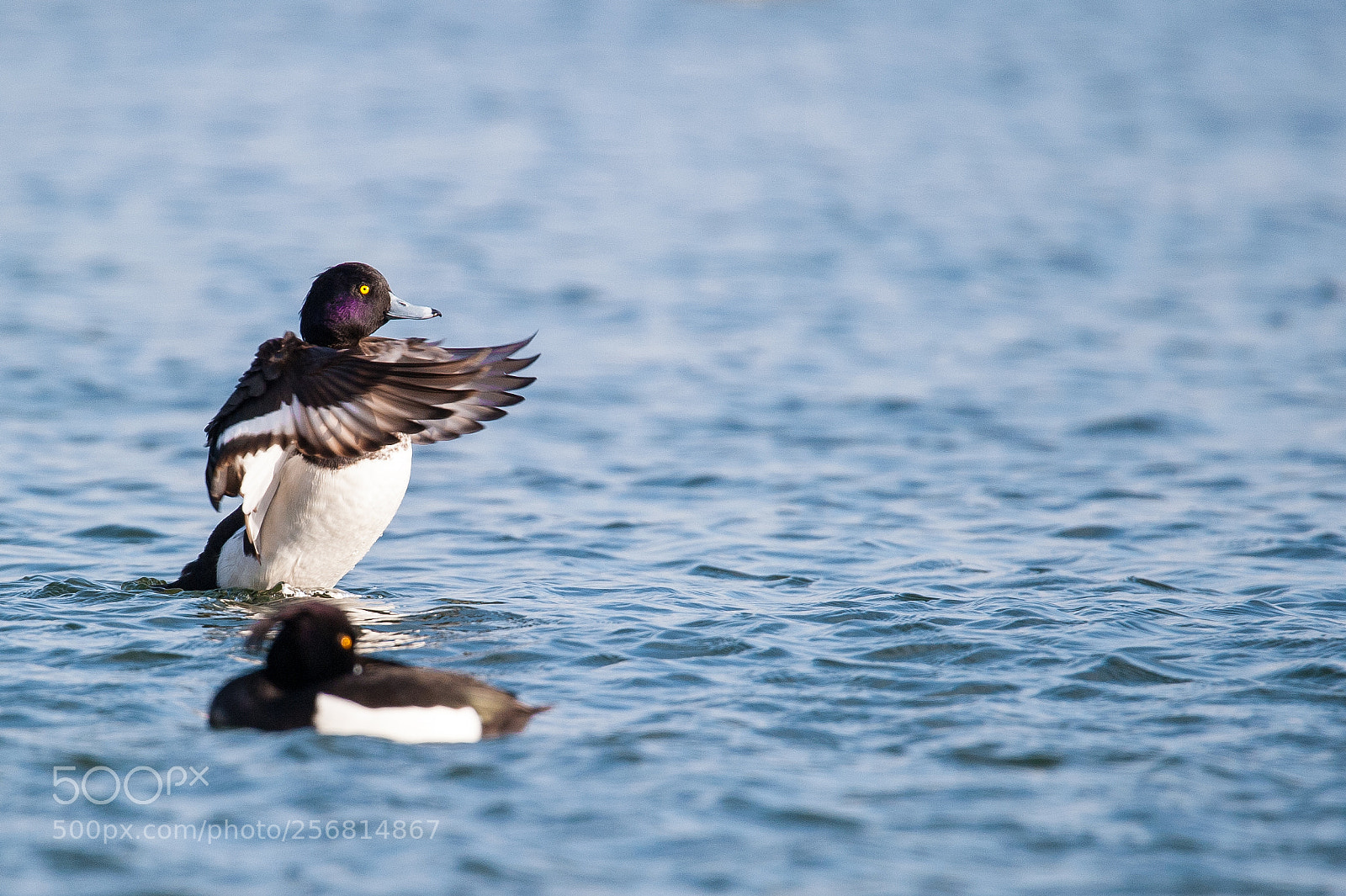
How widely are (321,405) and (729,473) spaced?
400 cm

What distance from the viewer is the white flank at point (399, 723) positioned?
545 cm

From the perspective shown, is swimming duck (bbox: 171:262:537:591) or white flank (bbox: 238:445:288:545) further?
white flank (bbox: 238:445:288:545)

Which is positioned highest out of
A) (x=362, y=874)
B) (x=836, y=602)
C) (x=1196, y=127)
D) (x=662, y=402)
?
(x=1196, y=127)

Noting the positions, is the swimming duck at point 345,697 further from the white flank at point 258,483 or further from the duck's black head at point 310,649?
the white flank at point 258,483

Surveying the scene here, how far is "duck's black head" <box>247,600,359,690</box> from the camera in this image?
5.63 metres

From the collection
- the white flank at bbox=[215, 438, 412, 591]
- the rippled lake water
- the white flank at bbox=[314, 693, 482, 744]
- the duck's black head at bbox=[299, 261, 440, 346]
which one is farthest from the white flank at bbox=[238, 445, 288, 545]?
the white flank at bbox=[314, 693, 482, 744]

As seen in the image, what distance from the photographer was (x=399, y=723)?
17.9 feet

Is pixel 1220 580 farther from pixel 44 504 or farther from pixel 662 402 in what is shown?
pixel 44 504

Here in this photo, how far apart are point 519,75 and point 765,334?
13166 mm

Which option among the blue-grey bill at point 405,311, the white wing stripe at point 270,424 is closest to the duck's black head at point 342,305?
the blue-grey bill at point 405,311

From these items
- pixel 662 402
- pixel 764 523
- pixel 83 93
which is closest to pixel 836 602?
pixel 764 523

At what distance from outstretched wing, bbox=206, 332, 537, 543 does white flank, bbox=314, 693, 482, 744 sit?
1.41m

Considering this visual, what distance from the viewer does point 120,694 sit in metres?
6.03
